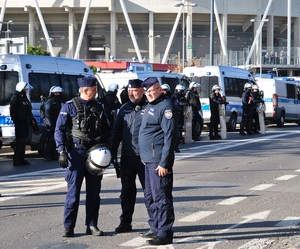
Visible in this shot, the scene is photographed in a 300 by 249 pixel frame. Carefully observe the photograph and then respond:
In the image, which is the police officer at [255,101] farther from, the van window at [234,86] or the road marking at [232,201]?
the road marking at [232,201]

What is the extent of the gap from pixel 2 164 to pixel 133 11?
220 ft

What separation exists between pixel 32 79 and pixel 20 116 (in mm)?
2329

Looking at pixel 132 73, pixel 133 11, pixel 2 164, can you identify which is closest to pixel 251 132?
pixel 132 73

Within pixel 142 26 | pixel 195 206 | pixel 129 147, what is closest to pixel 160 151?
pixel 129 147

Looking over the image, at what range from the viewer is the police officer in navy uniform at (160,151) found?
7.81m

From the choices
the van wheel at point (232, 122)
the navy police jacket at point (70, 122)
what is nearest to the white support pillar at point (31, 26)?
the van wheel at point (232, 122)

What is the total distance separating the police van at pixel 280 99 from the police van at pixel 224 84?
3524 mm

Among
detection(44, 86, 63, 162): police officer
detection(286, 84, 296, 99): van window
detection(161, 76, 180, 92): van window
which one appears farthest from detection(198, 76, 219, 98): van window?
detection(44, 86, 63, 162): police officer

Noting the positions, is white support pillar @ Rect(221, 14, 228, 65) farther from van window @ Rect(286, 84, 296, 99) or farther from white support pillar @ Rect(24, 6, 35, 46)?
van window @ Rect(286, 84, 296, 99)

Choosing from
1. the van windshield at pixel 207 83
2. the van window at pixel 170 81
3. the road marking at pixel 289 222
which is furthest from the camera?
the van windshield at pixel 207 83

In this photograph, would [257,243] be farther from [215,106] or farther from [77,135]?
[215,106]

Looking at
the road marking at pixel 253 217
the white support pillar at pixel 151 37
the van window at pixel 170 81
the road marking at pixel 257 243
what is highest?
the white support pillar at pixel 151 37

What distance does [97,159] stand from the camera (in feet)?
26.6

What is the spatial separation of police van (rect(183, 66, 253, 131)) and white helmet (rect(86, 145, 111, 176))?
Result: 2073cm
